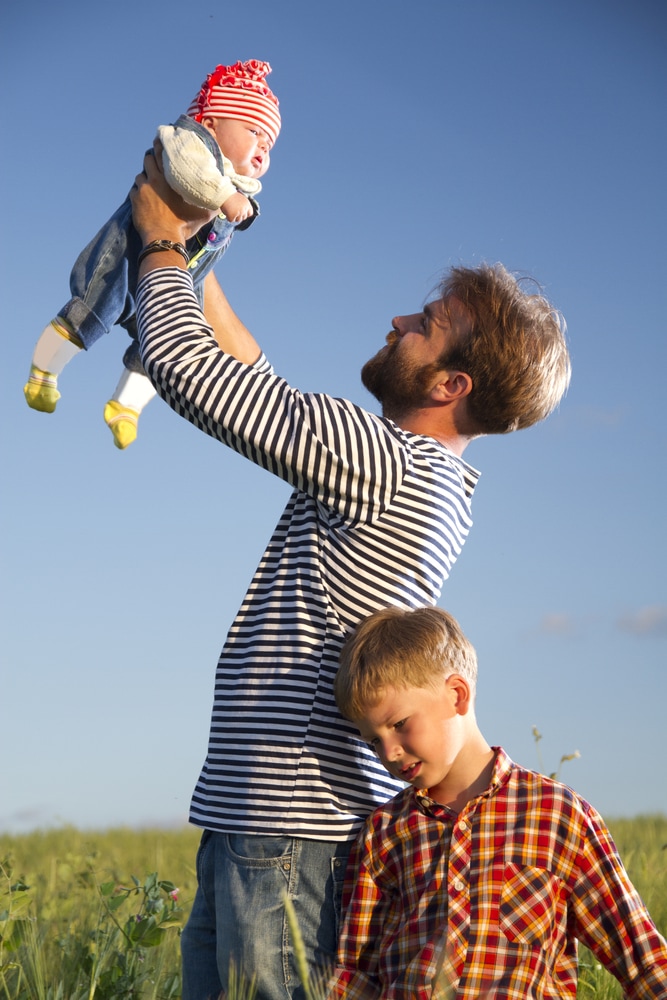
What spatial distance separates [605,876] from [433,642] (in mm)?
638

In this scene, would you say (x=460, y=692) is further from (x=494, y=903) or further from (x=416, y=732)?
(x=494, y=903)

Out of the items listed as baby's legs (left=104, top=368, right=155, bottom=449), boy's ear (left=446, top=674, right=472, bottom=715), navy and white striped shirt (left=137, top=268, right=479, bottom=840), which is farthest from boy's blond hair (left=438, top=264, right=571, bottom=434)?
baby's legs (left=104, top=368, right=155, bottom=449)

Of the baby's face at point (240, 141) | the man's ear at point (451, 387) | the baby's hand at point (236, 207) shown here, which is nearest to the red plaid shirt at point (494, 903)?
the man's ear at point (451, 387)

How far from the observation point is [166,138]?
3.06 meters

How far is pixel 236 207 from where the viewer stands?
11.0 feet

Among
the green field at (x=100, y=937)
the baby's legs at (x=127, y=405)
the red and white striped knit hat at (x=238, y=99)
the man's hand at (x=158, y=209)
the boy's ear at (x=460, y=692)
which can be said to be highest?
the red and white striped knit hat at (x=238, y=99)

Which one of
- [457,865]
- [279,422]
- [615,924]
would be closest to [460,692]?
[457,865]

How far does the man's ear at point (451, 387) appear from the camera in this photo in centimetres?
278

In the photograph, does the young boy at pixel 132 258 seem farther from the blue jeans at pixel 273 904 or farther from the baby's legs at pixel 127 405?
the blue jeans at pixel 273 904

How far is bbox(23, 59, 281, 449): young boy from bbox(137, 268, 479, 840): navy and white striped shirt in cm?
110

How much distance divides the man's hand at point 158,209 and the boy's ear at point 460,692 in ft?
4.71

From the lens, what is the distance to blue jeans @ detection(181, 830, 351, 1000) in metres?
2.26

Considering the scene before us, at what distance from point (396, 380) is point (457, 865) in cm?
128

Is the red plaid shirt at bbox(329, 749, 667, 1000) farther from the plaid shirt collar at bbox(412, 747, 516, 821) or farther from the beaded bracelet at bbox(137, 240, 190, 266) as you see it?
the beaded bracelet at bbox(137, 240, 190, 266)
